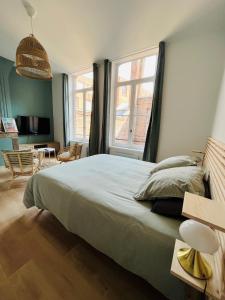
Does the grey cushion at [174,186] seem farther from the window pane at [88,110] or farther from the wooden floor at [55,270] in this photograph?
the window pane at [88,110]

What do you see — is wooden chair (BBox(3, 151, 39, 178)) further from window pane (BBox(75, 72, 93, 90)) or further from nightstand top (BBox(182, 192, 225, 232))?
window pane (BBox(75, 72, 93, 90))

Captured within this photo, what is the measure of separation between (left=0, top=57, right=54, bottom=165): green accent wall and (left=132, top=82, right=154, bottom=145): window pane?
3583mm

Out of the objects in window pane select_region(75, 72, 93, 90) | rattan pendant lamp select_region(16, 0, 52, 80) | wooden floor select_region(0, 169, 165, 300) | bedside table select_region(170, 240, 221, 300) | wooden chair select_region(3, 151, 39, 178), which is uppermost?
window pane select_region(75, 72, 93, 90)

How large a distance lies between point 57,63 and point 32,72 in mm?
2051

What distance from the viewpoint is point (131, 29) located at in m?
2.51

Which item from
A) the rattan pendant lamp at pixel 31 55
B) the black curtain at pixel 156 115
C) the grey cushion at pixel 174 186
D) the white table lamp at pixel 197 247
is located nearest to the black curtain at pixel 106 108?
the black curtain at pixel 156 115

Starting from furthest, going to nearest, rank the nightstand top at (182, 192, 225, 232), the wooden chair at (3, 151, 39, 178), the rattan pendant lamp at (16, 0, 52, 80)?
the wooden chair at (3, 151, 39, 178) < the rattan pendant lamp at (16, 0, 52, 80) < the nightstand top at (182, 192, 225, 232)

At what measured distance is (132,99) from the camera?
11.4 ft

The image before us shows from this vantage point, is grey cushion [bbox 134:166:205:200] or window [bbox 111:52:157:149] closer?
grey cushion [bbox 134:166:205:200]

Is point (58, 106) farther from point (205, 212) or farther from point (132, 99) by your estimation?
point (205, 212)

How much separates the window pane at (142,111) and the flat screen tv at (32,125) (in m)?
3.48

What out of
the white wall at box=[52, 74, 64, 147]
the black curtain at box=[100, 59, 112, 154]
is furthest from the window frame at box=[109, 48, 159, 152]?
the white wall at box=[52, 74, 64, 147]

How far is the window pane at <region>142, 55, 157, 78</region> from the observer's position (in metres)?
3.11

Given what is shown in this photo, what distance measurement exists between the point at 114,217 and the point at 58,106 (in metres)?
5.03
